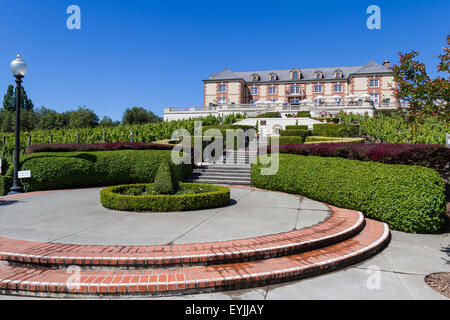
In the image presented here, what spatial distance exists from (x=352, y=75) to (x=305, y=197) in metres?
57.5

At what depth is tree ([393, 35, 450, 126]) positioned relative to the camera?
403 centimetres

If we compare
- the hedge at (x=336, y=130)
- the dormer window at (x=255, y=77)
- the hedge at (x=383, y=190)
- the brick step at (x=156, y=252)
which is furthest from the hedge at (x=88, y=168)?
the dormer window at (x=255, y=77)

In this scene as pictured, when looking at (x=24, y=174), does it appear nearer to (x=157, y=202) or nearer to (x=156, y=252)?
(x=157, y=202)

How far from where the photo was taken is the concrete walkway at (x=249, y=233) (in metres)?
3.92

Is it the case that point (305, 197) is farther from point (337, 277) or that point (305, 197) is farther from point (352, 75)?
point (352, 75)

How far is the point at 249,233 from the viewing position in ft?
18.2

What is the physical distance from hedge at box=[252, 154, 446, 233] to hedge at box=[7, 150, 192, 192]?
19.9ft

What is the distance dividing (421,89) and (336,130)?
26679 millimetres

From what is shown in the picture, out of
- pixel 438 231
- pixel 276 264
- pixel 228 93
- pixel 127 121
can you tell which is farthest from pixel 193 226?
pixel 127 121

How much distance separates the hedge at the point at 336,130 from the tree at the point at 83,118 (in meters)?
48.4

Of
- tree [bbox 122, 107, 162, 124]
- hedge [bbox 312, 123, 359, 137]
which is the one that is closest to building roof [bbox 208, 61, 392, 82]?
tree [bbox 122, 107, 162, 124]

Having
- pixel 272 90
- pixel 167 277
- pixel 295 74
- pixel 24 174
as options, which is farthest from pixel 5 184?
pixel 295 74

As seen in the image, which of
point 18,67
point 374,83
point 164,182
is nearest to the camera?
point 164,182

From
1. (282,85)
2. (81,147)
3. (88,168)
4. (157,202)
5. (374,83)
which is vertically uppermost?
(282,85)
